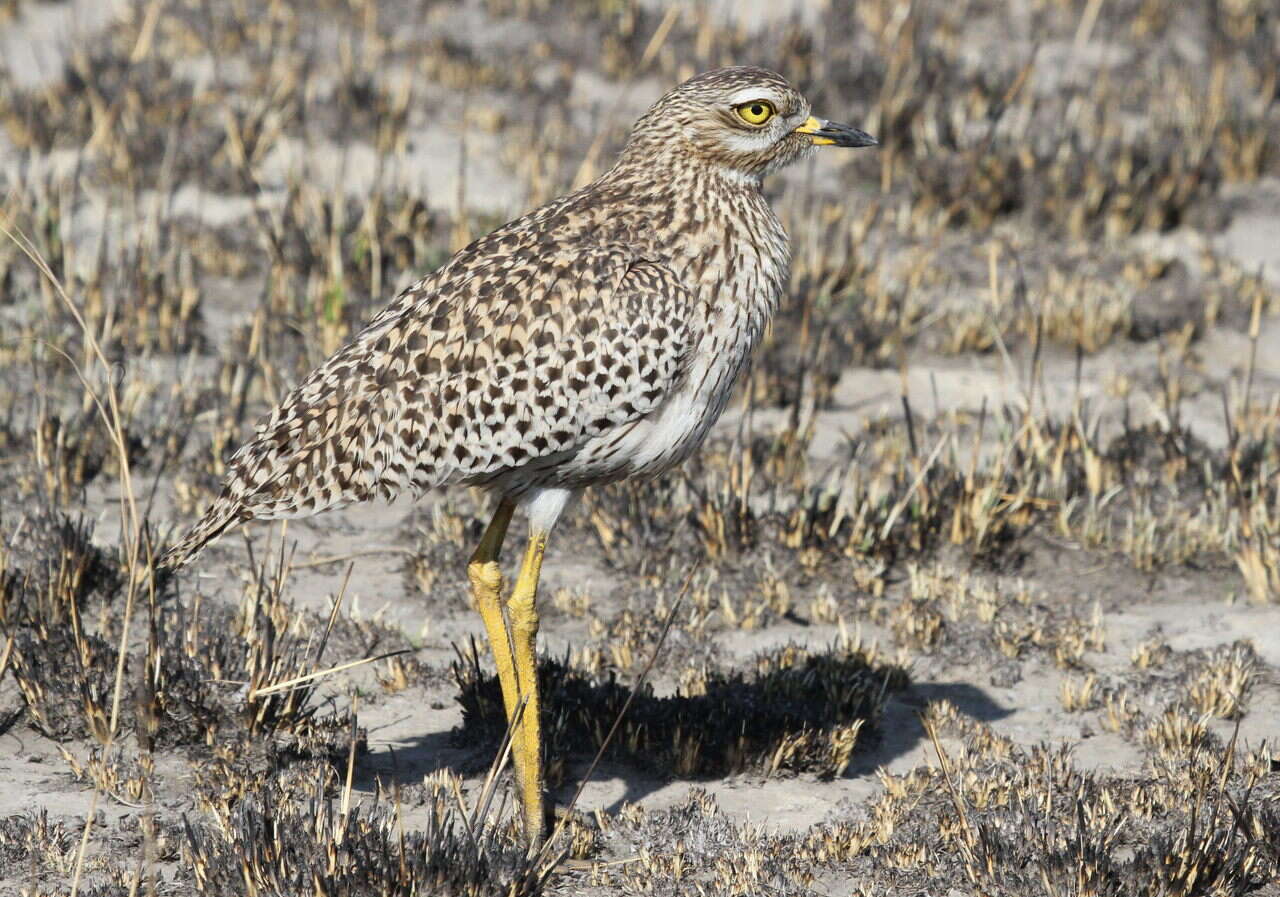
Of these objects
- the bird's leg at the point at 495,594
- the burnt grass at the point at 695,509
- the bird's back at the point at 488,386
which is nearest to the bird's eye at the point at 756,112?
the bird's back at the point at 488,386

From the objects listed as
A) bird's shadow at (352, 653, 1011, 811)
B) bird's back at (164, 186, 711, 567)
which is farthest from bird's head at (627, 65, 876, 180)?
bird's shadow at (352, 653, 1011, 811)

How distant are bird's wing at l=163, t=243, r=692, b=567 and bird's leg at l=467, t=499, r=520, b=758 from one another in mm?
322

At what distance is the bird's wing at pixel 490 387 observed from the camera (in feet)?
15.3

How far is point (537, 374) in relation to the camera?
468 cm

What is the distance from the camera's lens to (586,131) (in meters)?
10.8

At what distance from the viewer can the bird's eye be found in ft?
16.8

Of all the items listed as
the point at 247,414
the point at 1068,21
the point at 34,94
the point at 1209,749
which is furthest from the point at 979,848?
the point at 1068,21

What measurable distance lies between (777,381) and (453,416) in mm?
3628

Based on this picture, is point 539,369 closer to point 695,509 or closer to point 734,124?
point 734,124

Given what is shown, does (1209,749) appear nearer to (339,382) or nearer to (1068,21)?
(339,382)

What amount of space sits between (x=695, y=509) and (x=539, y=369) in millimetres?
2211

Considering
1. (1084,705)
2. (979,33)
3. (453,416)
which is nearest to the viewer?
(453,416)

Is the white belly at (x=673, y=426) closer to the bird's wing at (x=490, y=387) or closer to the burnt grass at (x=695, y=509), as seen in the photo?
the bird's wing at (x=490, y=387)

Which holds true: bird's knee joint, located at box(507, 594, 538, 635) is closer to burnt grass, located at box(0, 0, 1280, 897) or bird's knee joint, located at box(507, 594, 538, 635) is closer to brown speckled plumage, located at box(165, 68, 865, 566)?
brown speckled plumage, located at box(165, 68, 865, 566)
